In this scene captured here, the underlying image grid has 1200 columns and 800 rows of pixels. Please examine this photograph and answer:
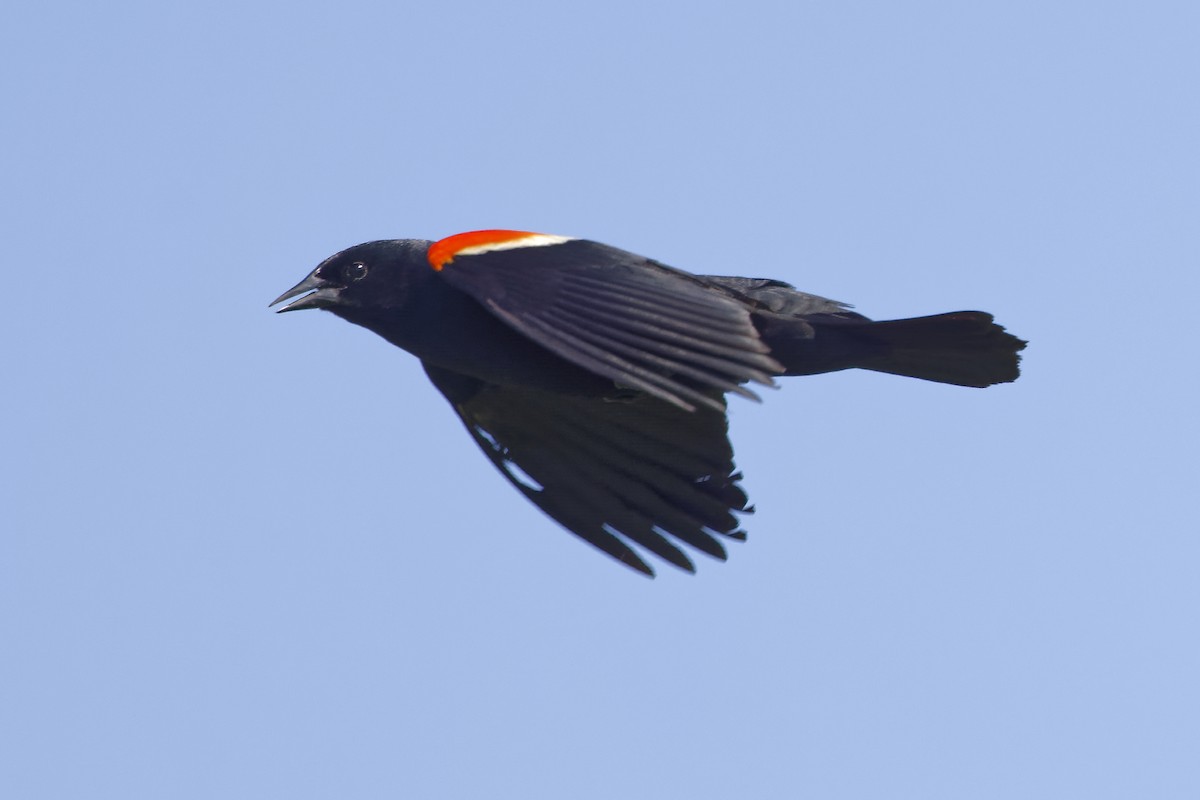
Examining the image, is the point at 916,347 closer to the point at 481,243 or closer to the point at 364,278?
the point at 481,243

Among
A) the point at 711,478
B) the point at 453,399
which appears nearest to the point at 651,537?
the point at 711,478

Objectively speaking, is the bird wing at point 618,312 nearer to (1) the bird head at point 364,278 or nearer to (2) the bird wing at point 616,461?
(1) the bird head at point 364,278

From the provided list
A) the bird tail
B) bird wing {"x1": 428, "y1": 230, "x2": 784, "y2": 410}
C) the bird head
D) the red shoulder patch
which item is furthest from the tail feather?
the bird head

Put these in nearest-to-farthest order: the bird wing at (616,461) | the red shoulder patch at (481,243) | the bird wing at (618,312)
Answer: the bird wing at (618,312) < the red shoulder patch at (481,243) < the bird wing at (616,461)

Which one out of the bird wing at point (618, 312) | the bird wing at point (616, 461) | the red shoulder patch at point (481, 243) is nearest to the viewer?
the bird wing at point (618, 312)

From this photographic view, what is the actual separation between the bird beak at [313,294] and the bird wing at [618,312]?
656 mm

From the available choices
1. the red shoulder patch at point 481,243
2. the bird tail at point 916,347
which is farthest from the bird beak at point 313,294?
the bird tail at point 916,347

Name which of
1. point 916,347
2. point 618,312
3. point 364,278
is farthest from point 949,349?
point 364,278

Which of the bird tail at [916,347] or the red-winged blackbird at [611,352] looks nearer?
the red-winged blackbird at [611,352]

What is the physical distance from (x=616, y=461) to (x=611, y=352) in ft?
6.25

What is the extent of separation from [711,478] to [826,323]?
108 cm

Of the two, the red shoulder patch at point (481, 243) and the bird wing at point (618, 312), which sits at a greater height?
the red shoulder patch at point (481, 243)

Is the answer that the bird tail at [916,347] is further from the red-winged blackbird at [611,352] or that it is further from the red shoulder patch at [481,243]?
the red shoulder patch at [481,243]

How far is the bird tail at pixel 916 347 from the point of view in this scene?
9281 mm
